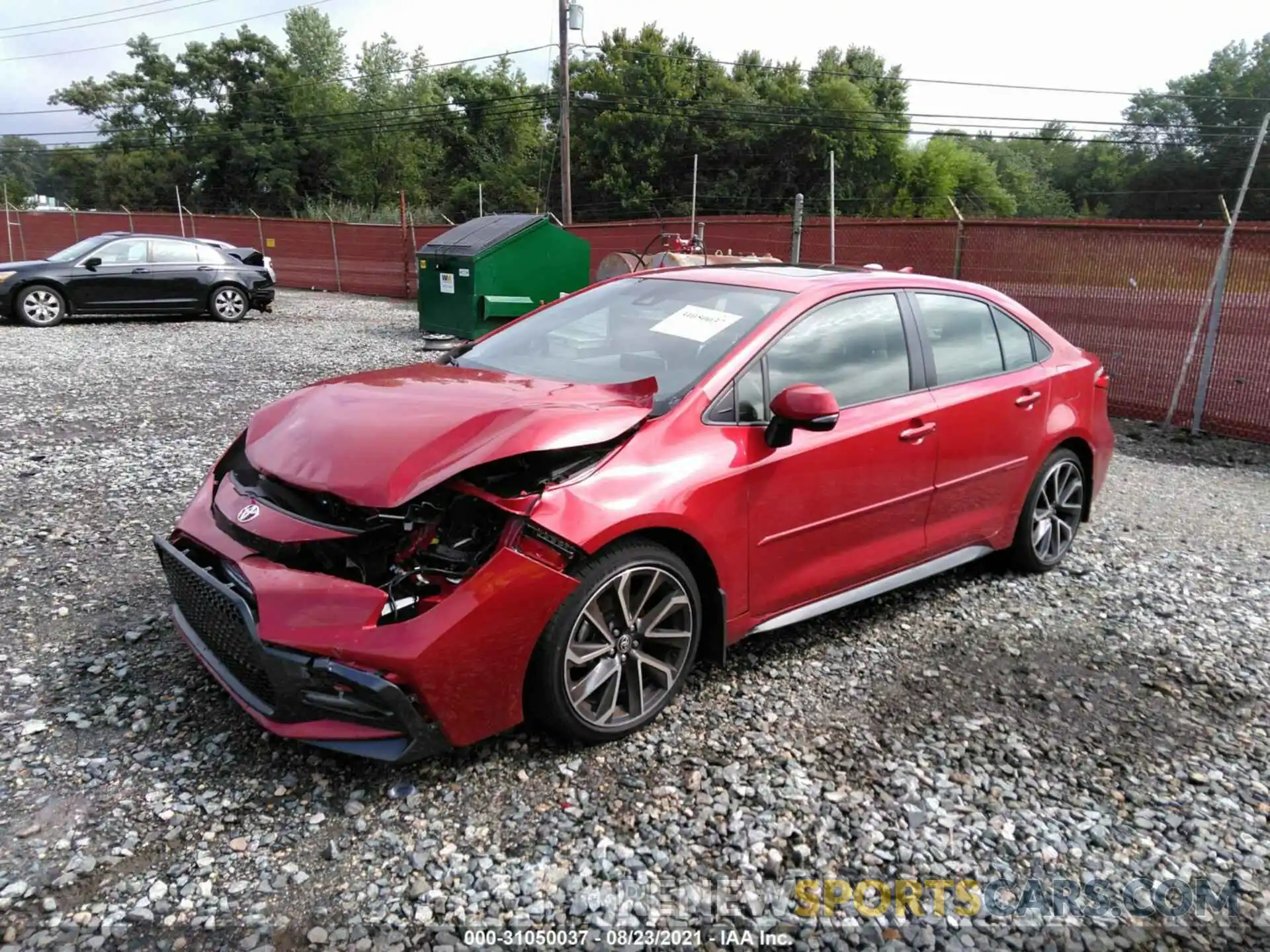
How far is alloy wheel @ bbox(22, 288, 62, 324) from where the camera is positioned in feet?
44.2

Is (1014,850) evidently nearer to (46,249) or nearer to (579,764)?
(579,764)

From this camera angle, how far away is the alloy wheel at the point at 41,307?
13469mm

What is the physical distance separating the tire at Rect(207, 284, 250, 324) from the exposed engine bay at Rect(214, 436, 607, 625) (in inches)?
537

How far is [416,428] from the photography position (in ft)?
9.78

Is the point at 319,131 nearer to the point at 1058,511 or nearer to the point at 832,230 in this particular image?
the point at 832,230

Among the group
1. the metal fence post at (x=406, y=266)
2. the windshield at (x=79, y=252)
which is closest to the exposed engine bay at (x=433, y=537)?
the windshield at (x=79, y=252)

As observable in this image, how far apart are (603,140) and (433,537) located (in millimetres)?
50807

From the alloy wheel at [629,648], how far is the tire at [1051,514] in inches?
92.1

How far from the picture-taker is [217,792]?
2762 millimetres

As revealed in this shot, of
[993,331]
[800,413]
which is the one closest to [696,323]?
[800,413]

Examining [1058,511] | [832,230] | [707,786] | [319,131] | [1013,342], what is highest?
[319,131]

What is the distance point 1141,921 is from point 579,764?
5.39ft

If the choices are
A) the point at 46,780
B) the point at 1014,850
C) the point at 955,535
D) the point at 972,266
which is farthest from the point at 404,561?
the point at 972,266

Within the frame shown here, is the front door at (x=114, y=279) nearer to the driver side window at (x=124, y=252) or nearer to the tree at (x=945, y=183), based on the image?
the driver side window at (x=124, y=252)
